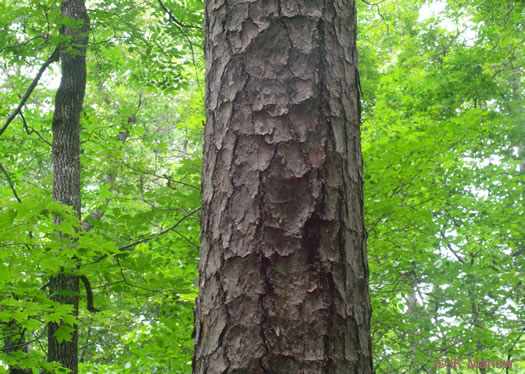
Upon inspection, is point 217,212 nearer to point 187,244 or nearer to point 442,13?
point 187,244

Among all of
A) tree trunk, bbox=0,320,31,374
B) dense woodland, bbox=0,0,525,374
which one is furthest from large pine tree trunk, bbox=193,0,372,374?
tree trunk, bbox=0,320,31,374

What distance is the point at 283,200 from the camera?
3.05 ft

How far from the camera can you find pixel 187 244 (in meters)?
3.77

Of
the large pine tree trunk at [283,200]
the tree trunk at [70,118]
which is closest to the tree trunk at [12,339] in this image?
the tree trunk at [70,118]

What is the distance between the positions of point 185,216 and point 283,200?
1.73 metres

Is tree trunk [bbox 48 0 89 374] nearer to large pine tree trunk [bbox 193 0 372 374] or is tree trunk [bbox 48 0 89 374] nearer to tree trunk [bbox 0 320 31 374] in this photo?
tree trunk [bbox 0 320 31 374]

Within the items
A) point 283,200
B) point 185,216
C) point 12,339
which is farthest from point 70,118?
point 283,200

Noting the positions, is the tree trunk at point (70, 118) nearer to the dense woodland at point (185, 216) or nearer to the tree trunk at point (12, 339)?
the dense woodland at point (185, 216)

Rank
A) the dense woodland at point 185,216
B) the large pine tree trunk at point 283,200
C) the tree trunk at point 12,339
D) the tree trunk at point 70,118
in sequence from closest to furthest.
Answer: the large pine tree trunk at point 283,200, the dense woodland at point 185,216, the tree trunk at point 12,339, the tree trunk at point 70,118

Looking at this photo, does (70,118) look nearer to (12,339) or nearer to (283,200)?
(12,339)

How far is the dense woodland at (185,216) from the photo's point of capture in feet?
9.77

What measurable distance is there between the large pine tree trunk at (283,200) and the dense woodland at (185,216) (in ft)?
4.91

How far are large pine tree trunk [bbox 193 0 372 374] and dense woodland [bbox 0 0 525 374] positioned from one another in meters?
1.50

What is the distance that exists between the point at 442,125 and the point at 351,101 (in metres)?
3.69
